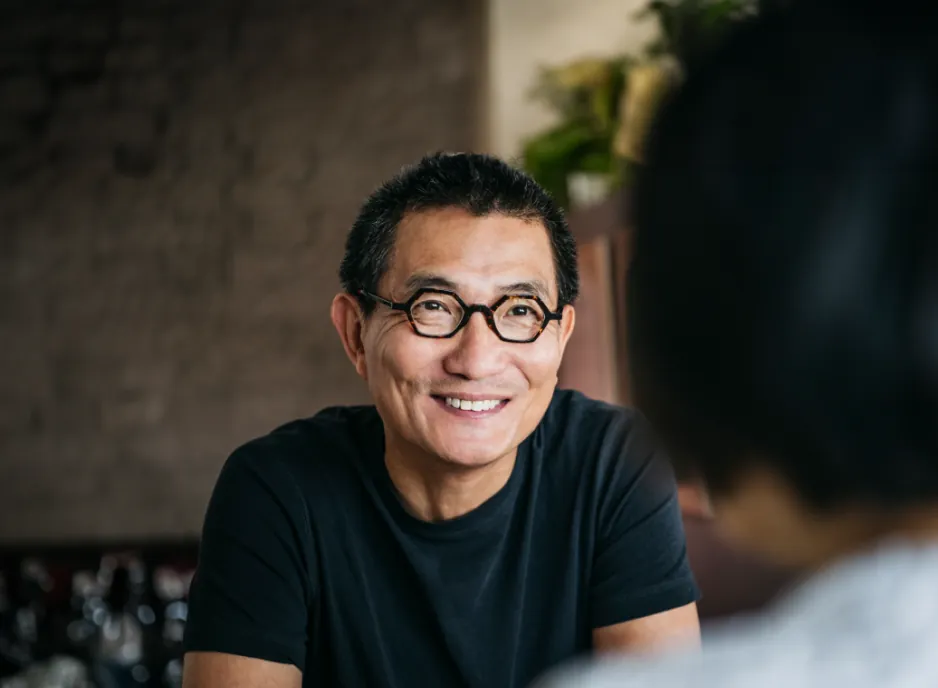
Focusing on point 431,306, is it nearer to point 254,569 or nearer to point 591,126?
point 254,569

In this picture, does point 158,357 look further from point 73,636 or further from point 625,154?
point 625,154

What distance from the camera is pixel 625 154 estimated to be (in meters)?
2.71

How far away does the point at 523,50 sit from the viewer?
359 cm

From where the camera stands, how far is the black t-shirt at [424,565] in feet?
4.44

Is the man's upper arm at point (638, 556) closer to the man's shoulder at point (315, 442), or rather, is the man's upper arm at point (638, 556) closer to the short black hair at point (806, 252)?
the man's shoulder at point (315, 442)

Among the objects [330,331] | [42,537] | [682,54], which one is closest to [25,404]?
[42,537]

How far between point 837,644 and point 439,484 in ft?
3.30

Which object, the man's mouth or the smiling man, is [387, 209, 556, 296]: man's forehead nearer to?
the smiling man

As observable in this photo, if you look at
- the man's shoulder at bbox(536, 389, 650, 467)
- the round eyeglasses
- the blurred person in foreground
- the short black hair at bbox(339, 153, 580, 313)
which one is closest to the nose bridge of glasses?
the round eyeglasses

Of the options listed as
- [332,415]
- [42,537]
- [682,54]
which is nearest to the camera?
[682,54]

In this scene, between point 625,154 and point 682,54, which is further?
point 625,154

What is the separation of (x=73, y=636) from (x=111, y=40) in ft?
6.84

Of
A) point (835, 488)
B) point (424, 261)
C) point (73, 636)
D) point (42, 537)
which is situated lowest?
point (73, 636)

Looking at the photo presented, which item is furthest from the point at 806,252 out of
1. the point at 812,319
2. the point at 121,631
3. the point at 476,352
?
the point at 121,631
